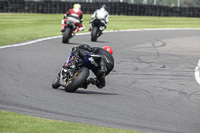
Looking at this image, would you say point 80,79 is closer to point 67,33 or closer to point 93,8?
point 67,33

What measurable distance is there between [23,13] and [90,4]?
17.7ft

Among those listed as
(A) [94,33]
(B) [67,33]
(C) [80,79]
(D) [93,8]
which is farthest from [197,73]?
(D) [93,8]

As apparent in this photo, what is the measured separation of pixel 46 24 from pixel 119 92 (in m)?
20.6

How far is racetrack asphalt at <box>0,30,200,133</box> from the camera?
22.2 ft

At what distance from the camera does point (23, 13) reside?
36.1 meters

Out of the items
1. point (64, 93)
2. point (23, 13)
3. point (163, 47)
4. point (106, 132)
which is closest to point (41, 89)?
point (64, 93)

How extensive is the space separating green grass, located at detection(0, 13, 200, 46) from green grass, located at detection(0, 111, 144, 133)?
11823 millimetres

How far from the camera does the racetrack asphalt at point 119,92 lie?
6754mm

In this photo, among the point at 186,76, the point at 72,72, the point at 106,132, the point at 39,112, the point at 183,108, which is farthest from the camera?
the point at 186,76

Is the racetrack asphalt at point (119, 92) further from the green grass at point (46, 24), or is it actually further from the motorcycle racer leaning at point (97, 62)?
the green grass at point (46, 24)

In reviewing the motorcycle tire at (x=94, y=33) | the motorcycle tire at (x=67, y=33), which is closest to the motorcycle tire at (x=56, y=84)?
the motorcycle tire at (x=67, y=33)

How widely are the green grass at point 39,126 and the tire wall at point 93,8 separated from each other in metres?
29.2

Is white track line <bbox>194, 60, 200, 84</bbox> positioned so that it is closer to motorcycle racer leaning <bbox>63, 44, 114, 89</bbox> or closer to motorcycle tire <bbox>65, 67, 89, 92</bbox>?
motorcycle racer leaning <bbox>63, 44, 114, 89</bbox>

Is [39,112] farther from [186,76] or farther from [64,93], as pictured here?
[186,76]
